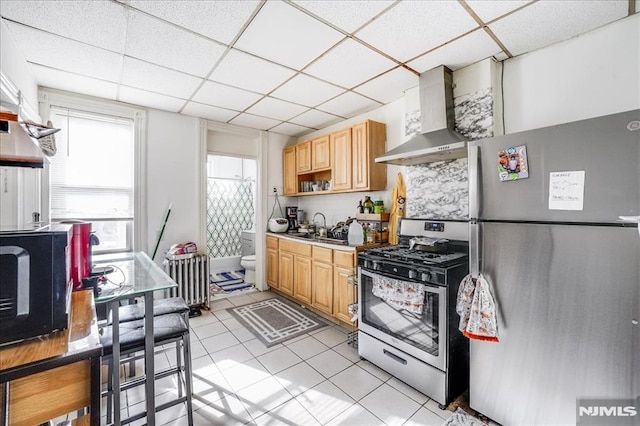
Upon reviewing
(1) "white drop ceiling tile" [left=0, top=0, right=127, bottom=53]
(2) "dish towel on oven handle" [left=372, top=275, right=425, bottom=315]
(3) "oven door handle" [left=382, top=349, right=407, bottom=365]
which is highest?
(1) "white drop ceiling tile" [left=0, top=0, right=127, bottom=53]

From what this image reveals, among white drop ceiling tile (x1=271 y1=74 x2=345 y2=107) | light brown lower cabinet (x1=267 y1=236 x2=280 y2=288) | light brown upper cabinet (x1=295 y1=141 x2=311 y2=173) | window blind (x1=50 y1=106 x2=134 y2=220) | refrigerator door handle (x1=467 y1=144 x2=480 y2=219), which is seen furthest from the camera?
light brown lower cabinet (x1=267 y1=236 x2=280 y2=288)

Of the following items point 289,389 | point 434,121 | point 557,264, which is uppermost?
point 434,121

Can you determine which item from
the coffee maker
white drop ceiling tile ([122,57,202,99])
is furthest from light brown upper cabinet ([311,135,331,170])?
white drop ceiling tile ([122,57,202,99])

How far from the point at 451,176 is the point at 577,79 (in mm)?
1036

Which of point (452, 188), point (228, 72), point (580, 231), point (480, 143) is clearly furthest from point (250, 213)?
point (580, 231)

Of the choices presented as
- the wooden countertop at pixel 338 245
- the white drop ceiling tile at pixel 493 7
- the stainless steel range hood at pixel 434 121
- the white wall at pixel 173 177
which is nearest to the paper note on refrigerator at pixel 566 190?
the stainless steel range hood at pixel 434 121

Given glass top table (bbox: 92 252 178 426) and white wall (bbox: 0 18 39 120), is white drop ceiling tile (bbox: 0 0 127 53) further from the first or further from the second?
glass top table (bbox: 92 252 178 426)

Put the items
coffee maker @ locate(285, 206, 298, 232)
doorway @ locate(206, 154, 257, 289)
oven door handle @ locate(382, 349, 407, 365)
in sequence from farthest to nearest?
doorway @ locate(206, 154, 257, 289) → coffee maker @ locate(285, 206, 298, 232) → oven door handle @ locate(382, 349, 407, 365)

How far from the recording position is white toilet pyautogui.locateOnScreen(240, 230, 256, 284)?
459 centimetres

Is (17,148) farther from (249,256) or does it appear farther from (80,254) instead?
(249,256)

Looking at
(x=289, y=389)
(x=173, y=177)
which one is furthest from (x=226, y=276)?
(x=289, y=389)

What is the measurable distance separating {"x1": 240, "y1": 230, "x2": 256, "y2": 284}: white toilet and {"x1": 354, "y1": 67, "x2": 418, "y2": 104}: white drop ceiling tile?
310cm

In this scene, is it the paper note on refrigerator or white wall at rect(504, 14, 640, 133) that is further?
white wall at rect(504, 14, 640, 133)

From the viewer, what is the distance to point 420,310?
194 centimetres
